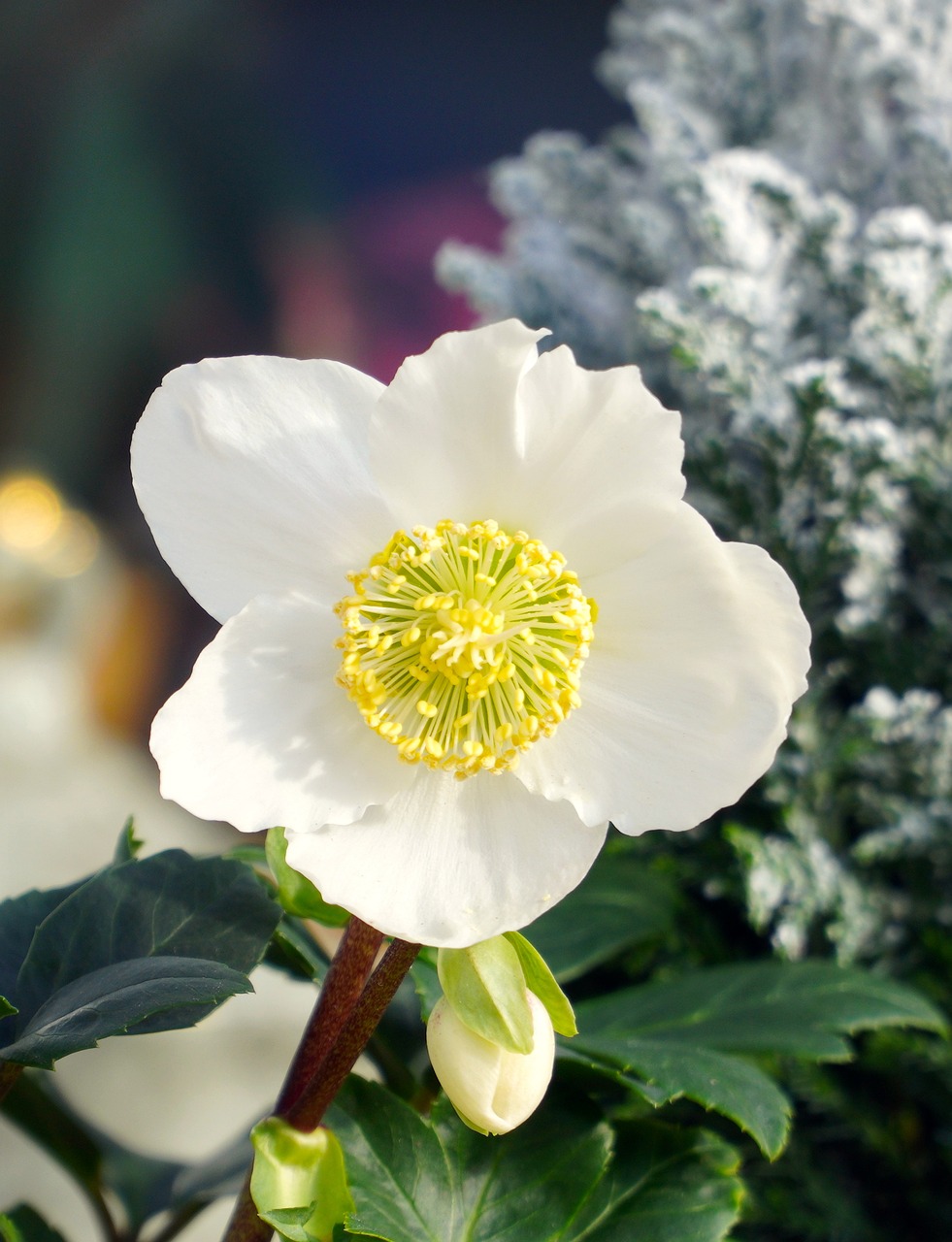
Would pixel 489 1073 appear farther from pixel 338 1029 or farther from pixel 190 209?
pixel 190 209

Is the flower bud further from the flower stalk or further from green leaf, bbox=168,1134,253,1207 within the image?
green leaf, bbox=168,1134,253,1207

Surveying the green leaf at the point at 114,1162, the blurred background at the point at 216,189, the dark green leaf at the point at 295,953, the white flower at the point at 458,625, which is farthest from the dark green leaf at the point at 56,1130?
the blurred background at the point at 216,189

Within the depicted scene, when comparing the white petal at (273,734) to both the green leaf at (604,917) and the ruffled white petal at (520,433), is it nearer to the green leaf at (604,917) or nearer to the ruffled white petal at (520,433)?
the ruffled white petal at (520,433)

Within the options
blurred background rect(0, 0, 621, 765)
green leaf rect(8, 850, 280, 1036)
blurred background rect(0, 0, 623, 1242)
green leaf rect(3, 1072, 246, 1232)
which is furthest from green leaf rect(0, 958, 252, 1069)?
blurred background rect(0, 0, 621, 765)

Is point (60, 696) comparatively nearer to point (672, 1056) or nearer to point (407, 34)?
point (407, 34)

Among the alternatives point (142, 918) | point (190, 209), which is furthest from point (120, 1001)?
point (190, 209)

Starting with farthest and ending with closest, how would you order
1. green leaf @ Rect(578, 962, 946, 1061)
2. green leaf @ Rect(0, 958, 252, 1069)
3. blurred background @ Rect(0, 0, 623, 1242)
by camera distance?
blurred background @ Rect(0, 0, 623, 1242)
green leaf @ Rect(578, 962, 946, 1061)
green leaf @ Rect(0, 958, 252, 1069)
